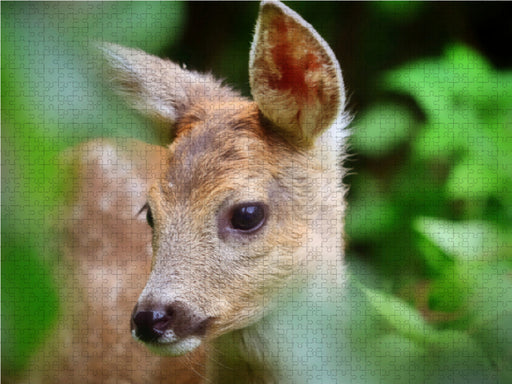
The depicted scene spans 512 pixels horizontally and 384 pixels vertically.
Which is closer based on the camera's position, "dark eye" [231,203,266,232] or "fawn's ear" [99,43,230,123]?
"dark eye" [231,203,266,232]

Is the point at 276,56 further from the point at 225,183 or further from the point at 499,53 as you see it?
the point at 499,53

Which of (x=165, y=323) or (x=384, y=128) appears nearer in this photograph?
(x=165, y=323)

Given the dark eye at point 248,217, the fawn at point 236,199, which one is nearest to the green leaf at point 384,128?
the fawn at point 236,199

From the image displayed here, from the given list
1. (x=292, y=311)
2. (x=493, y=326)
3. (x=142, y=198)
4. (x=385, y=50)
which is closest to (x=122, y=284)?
(x=142, y=198)

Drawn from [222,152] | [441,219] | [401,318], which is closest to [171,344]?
[222,152]

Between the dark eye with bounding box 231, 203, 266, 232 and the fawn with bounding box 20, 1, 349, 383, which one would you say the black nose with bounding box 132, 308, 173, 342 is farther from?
the dark eye with bounding box 231, 203, 266, 232

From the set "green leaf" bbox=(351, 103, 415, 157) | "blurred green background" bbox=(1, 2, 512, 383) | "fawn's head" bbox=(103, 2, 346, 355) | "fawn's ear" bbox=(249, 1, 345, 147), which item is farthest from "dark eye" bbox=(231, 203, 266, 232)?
"green leaf" bbox=(351, 103, 415, 157)

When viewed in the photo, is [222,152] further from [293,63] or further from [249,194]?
[293,63]

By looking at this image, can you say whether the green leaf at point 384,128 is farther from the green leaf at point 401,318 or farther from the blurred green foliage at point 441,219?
the green leaf at point 401,318
